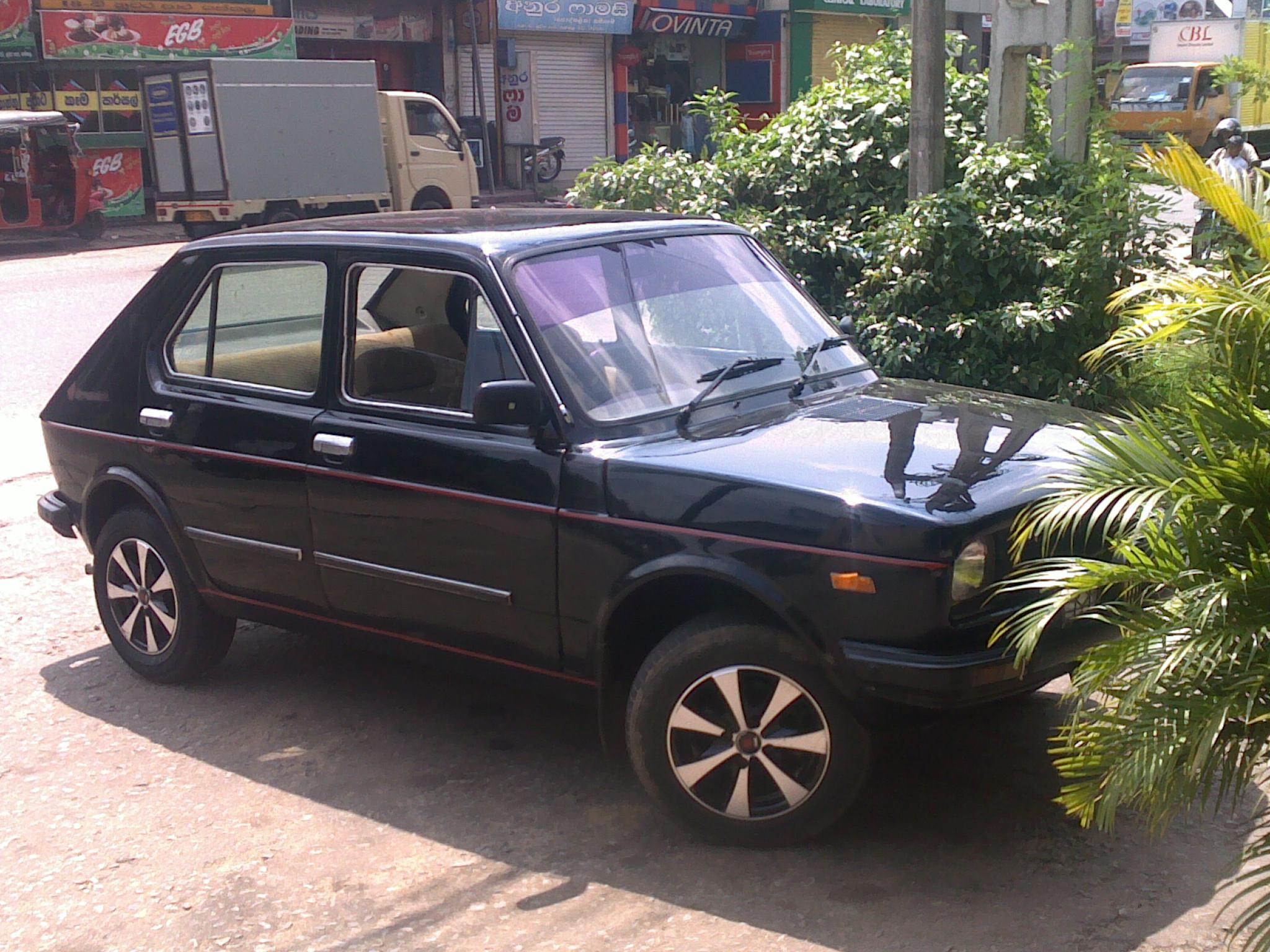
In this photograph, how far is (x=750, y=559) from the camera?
11.9ft

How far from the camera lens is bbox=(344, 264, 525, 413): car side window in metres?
4.32

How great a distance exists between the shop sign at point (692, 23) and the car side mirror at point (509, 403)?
105ft

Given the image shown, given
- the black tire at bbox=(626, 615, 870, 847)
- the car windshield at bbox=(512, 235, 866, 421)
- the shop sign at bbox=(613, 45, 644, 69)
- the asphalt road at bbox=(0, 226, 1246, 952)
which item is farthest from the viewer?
the shop sign at bbox=(613, 45, 644, 69)

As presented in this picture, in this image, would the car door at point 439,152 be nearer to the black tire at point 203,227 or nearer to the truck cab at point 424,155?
the truck cab at point 424,155

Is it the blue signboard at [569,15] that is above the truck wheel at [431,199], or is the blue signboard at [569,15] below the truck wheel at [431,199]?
above

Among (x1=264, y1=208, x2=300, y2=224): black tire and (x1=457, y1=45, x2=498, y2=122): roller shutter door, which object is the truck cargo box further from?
(x1=457, y1=45, x2=498, y2=122): roller shutter door

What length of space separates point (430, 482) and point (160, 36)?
24.5 m

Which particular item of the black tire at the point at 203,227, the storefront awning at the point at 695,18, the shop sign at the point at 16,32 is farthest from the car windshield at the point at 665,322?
the storefront awning at the point at 695,18

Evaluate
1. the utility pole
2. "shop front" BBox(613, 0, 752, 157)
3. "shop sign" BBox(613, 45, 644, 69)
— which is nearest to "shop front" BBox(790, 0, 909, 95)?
"shop front" BBox(613, 0, 752, 157)

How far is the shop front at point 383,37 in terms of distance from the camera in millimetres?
29375

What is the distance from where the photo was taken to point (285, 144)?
71.2ft

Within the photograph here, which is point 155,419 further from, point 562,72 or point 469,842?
point 562,72

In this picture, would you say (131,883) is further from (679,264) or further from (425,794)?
(679,264)

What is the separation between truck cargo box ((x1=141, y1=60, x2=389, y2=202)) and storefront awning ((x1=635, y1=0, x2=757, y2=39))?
13334 millimetres
